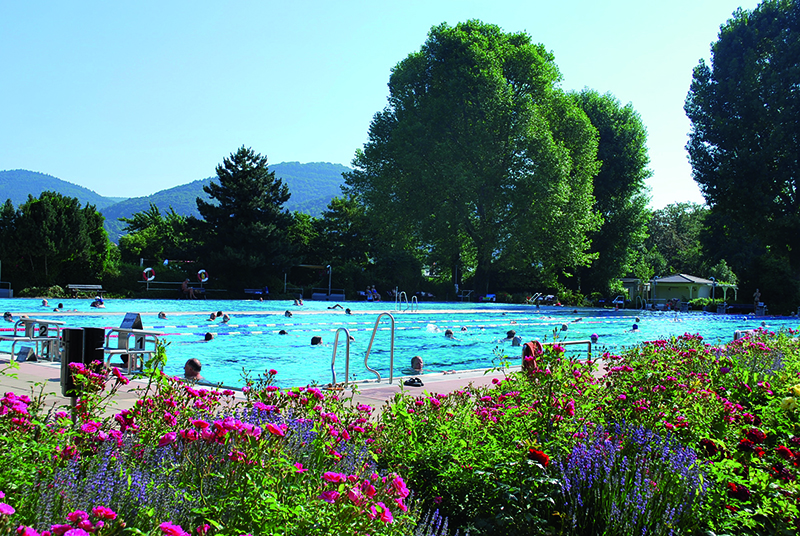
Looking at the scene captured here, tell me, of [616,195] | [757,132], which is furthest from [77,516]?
[616,195]

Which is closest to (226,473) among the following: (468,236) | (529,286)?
(468,236)

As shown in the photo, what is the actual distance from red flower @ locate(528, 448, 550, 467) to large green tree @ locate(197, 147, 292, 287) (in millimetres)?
35493

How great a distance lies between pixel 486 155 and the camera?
119ft

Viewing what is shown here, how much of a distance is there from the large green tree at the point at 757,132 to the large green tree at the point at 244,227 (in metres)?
26.1

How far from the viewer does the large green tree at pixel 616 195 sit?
147 feet

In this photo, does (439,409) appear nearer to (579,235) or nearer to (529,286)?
(579,235)

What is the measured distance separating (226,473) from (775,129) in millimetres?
38793

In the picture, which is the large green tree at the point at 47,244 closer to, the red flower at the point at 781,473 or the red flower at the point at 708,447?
the red flower at the point at 708,447

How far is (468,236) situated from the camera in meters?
40.1

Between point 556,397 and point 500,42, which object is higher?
point 500,42

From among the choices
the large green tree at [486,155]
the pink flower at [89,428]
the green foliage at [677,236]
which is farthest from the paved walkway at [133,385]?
the green foliage at [677,236]

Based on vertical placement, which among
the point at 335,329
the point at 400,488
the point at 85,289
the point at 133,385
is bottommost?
the point at 335,329

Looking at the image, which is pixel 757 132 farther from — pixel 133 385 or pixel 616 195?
pixel 133 385

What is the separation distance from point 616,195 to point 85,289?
115ft
